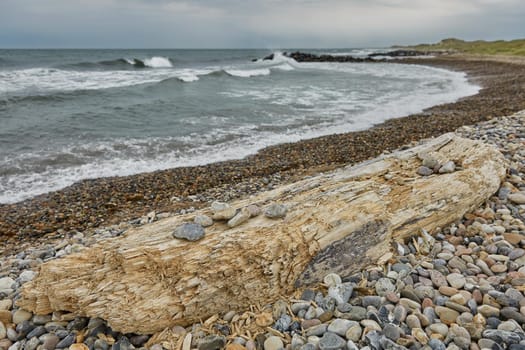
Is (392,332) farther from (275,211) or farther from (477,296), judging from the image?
(275,211)

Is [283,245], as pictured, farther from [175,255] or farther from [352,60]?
[352,60]

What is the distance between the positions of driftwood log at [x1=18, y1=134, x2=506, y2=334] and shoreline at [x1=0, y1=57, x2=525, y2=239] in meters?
2.94

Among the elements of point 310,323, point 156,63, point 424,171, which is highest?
point 156,63

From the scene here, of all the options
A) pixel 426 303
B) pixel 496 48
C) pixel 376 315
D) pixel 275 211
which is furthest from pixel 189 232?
pixel 496 48

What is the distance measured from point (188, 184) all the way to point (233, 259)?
4.62 m

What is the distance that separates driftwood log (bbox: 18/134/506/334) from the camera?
2693mm

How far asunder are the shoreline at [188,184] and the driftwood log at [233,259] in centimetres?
294

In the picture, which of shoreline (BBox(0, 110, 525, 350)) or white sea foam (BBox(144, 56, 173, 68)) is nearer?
shoreline (BBox(0, 110, 525, 350))

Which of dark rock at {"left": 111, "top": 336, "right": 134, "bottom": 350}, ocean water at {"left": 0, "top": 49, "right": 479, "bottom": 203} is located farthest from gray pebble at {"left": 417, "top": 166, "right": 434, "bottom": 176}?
ocean water at {"left": 0, "top": 49, "right": 479, "bottom": 203}

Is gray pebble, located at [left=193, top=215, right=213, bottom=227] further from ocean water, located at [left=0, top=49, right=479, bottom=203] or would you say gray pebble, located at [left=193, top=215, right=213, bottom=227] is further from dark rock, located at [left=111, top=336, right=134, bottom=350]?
ocean water, located at [left=0, top=49, right=479, bottom=203]

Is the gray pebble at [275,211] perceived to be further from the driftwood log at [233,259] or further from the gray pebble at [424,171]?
the gray pebble at [424,171]

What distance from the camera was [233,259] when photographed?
284cm

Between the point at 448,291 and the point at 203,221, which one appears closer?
the point at 448,291

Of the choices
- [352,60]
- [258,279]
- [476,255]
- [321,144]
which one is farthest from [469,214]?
[352,60]
